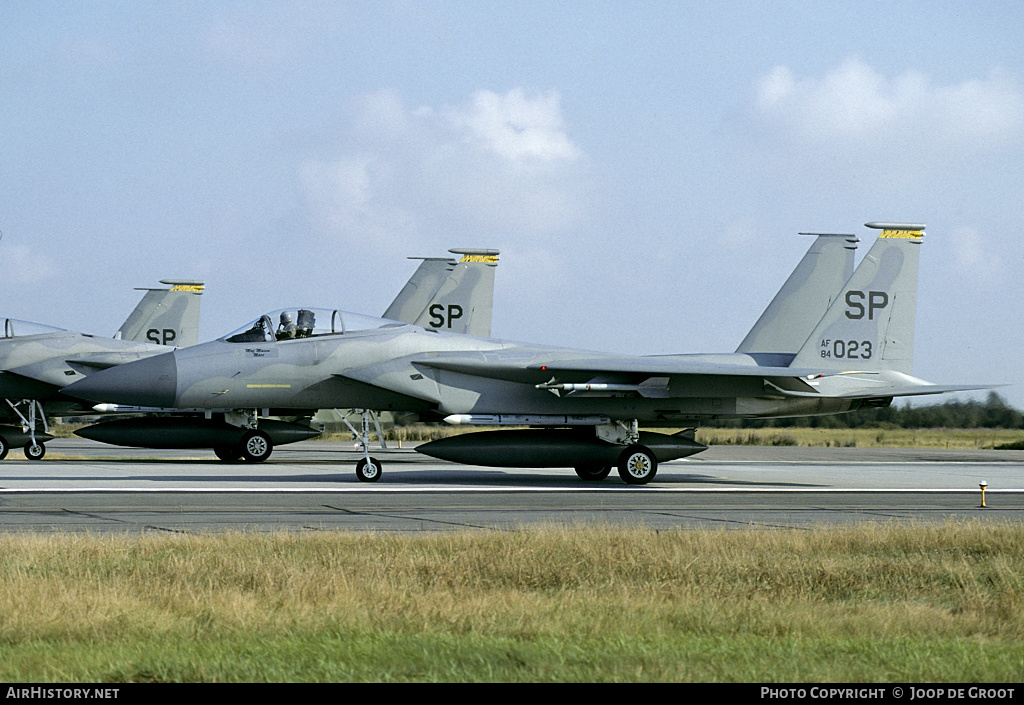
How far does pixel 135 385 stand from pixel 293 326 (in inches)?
112

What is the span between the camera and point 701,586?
308 inches

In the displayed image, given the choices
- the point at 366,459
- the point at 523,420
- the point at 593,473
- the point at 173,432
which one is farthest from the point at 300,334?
the point at 173,432

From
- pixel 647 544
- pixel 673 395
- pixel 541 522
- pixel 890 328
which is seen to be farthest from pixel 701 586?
pixel 890 328

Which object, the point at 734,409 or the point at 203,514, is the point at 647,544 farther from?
the point at 734,409

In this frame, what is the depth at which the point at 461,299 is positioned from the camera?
97.6 feet

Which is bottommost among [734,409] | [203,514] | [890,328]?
[203,514]

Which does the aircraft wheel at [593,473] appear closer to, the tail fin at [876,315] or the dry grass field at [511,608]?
the tail fin at [876,315]

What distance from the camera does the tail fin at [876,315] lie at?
2045 centimetres

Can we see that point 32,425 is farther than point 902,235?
Yes

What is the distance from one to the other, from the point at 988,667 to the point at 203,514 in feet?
32.9

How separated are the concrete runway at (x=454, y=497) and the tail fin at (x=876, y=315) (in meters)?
2.39

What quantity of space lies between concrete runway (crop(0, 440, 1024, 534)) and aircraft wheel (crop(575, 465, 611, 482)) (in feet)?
1.07

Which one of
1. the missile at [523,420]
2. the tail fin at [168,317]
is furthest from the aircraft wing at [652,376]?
the tail fin at [168,317]

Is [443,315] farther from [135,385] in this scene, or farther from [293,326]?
[135,385]
